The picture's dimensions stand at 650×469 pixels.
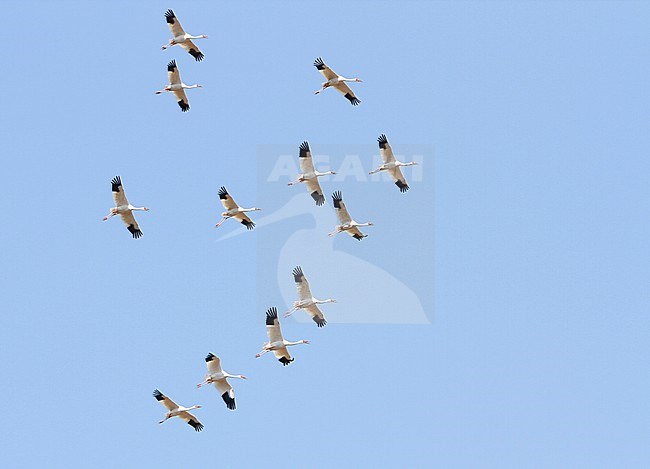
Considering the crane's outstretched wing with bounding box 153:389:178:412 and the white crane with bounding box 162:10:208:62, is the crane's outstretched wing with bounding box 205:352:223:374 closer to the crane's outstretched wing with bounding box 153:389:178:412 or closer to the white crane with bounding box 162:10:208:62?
the crane's outstretched wing with bounding box 153:389:178:412

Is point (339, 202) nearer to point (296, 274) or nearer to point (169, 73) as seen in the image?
point (296, 274)

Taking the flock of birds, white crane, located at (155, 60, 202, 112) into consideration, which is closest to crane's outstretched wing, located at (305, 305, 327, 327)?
the flock of birds

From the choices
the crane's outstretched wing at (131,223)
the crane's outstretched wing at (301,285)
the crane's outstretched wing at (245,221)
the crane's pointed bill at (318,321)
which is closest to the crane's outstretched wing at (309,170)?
the crane's outstretched wing at (245,221)

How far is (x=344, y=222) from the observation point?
59.2m

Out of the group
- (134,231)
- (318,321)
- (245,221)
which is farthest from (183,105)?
(318,321)

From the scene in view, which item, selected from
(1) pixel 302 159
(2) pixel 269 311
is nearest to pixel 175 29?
(1) pixel 302 159

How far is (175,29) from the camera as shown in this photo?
58594 millimetres

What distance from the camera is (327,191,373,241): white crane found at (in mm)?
58781

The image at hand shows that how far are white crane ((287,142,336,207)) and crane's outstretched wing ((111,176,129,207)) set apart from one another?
554 centimetres

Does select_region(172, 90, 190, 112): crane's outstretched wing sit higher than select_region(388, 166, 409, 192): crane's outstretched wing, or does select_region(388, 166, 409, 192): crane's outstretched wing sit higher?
select_region(172, 90, 190, 112): crane's outstretched wing

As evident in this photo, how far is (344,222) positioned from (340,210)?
18.6 inches

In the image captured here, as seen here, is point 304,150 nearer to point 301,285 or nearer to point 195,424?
point 301,285

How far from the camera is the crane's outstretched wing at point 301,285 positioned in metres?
56.6

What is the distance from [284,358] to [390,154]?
26.5ft
